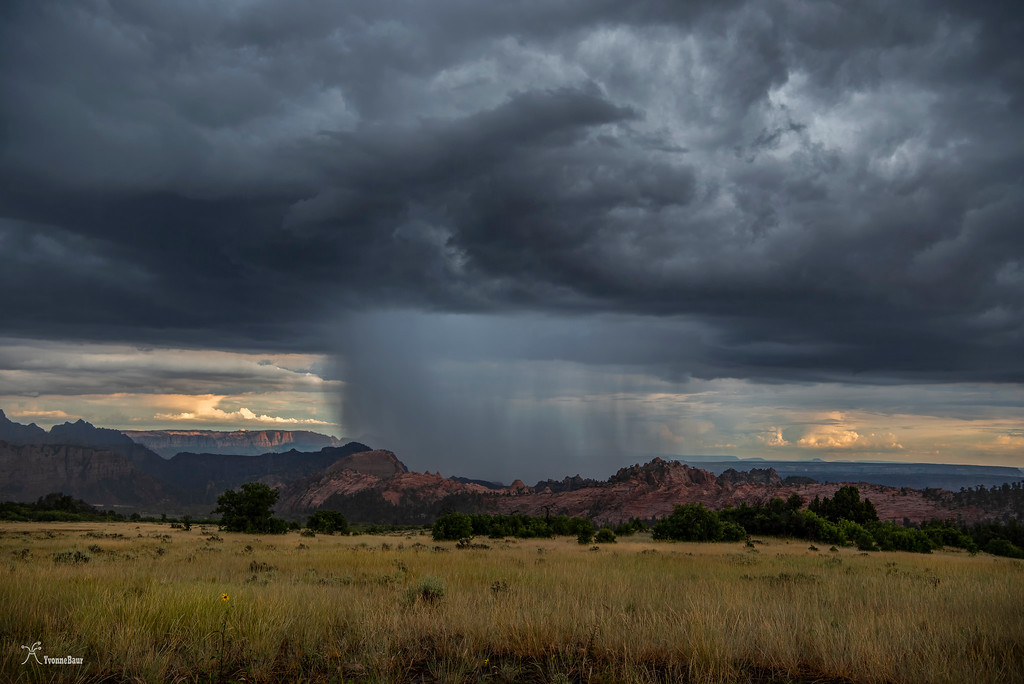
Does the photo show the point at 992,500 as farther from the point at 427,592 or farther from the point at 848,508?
the point at 427,592

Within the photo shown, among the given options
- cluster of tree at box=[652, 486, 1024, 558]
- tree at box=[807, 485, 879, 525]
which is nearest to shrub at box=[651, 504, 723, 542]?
cluster of tree at box=[652, 486, 1024, 558]

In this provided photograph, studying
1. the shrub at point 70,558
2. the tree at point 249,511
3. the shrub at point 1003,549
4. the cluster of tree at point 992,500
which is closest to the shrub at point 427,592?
the shrub at point 70,558

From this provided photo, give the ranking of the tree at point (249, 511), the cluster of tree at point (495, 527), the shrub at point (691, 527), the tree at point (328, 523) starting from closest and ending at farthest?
the cluster of tree at point (495, 527)
the shrub at point (691, 527)
the tree at point (249, 511)
the tree at point (328, 523)

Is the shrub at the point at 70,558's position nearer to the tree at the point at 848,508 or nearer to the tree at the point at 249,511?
the tree at the point at 249,511

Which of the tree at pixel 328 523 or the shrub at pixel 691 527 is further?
the tree at pixel 328 523

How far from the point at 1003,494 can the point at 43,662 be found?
209377 mm

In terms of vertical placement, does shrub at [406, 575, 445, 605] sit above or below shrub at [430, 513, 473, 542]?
above

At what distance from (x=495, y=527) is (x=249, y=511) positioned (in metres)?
21.1

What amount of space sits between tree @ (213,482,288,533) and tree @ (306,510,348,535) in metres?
5.68

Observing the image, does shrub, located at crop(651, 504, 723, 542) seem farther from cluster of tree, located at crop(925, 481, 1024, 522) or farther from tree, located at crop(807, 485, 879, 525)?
cluster of tree, located at crop(925, 481, 1024, 522)

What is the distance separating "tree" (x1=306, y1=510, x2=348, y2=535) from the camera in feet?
187

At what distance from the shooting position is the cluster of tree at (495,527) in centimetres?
4300

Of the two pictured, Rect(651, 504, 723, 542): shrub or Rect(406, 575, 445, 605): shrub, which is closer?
Rect(406, 575, 445, 605): shrub

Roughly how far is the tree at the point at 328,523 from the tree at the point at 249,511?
5683 mm
